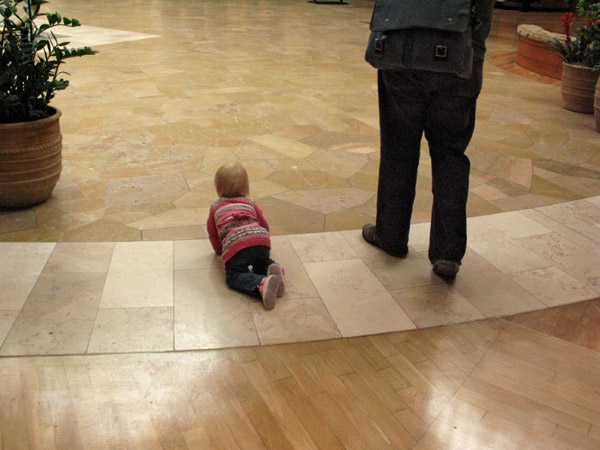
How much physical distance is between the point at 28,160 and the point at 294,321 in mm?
1888

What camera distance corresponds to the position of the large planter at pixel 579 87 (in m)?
6.02

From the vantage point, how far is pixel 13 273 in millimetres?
2723

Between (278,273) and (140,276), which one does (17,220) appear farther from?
(278,273)

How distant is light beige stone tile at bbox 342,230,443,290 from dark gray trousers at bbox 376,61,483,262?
0.09m

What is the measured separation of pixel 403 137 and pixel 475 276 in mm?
815

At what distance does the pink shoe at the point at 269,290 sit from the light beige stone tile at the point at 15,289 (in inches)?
41.7

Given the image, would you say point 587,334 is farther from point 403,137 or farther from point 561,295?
point 403,137

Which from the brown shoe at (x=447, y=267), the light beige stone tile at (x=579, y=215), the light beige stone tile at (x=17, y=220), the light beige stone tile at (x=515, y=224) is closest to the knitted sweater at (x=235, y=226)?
the brown shoe at (x=447, y=267)

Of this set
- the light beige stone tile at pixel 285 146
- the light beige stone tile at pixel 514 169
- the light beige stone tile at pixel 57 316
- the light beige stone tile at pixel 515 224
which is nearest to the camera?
the light beige stone tile at pixel 57 316

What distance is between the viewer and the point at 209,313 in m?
2.49

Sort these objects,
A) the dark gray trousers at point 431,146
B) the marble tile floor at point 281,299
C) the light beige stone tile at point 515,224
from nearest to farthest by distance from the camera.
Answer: the marble tile floor at point 281,299 < the dark gray trousers at point 431,146 < the light beige stone tile at point 515,224

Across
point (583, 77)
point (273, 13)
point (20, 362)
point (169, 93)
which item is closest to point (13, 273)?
point (20, 362)

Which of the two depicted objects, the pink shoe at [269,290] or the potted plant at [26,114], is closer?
the pink shoe at [269,290]

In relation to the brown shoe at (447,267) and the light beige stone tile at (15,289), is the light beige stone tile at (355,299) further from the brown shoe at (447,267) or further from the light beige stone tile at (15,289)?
the light beige stone tile at (15,289)
